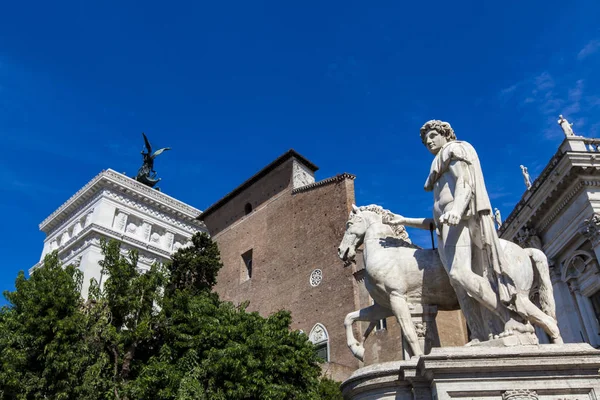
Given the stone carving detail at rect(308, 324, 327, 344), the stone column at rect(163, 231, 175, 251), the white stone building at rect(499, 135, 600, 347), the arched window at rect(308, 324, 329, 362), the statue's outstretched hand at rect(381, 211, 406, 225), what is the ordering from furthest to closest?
the stone column at rect(163, 231, 175, 251)
the stone carving detail at rect(308, 324, 327, 344)
the arched window at rect(308, 324, 329, 362)
the white stone building at rect(499, 135, 600, 347)
the statue's outstretched hand at rect(381, 211, 406, 225)

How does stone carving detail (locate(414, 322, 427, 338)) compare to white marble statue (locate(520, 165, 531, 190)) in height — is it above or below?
below

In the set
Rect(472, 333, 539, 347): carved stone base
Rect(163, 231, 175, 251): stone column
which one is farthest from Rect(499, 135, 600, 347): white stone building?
Rect(163, 231, 175, 251): stone column

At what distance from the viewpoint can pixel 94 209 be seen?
40.5 m

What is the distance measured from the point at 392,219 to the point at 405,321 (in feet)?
4.41

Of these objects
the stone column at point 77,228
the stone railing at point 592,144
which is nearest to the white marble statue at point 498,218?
the stone railing at point 592,144

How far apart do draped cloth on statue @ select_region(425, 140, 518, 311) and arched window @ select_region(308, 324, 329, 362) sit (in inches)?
780

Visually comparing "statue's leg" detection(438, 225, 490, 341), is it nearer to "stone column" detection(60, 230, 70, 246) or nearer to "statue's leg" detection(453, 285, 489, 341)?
"statue's leg" detection(453, 285, 489, 341)

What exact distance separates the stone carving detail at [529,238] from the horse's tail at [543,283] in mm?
13275

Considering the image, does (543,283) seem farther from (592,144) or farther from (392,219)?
(592,144)

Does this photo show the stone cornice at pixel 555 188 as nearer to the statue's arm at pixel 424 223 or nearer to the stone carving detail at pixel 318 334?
the stone carving detail at pixel 318 334

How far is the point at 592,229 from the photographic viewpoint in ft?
47.1

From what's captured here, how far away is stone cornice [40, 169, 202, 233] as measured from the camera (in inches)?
1617

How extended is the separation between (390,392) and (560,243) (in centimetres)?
1369

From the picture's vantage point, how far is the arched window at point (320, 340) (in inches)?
937
